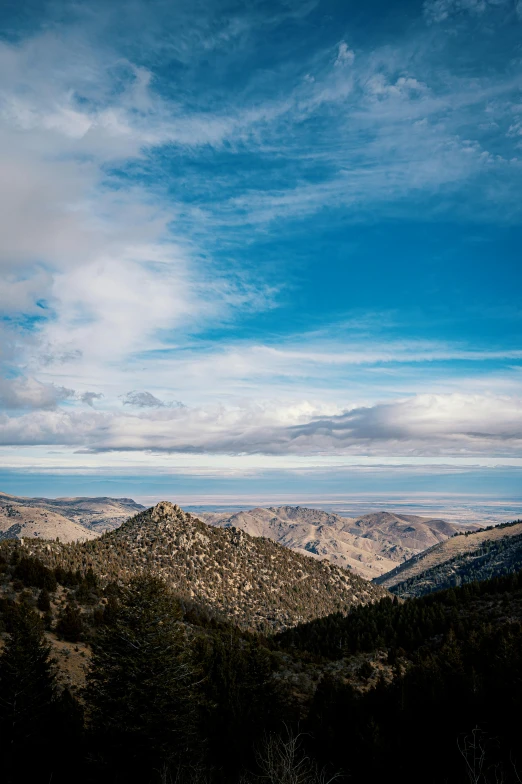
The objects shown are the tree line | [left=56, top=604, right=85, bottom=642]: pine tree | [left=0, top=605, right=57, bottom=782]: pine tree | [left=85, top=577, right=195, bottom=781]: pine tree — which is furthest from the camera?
[left=56, top=604, right=85, bottom=642]: pine tree

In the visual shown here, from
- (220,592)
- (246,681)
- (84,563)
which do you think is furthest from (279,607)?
(246,681)

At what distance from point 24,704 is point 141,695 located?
9064 millimetres

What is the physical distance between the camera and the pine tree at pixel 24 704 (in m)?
31.3

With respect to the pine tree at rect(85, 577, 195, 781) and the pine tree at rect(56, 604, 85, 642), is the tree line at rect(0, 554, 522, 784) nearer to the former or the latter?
the pine tree at rect(85, 577, 195, 781)

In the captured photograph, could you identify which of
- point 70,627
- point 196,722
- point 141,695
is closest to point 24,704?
point 141,695

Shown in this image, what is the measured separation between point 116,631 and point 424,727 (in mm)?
24085

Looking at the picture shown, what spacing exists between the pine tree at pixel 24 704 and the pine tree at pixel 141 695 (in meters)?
3.63

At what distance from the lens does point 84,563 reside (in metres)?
141

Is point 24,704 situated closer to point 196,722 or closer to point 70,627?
point 196,722

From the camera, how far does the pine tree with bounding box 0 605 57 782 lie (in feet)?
103

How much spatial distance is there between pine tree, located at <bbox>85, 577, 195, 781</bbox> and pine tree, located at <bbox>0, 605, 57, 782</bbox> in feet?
11.9

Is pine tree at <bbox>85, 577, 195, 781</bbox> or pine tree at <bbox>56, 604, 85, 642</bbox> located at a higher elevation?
pine tree at <bbox>85, 577, 195, 781</bbox>

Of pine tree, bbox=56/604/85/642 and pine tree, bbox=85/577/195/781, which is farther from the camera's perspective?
pine tree, bbox=56/604/85/642

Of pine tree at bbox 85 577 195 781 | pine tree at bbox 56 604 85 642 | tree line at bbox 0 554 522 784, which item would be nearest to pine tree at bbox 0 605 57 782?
tree line at bbox 0 554 522 784
